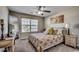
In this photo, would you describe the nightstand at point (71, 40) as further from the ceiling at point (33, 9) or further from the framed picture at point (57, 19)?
the ceiling at point (33, 9)

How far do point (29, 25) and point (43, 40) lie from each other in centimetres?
50

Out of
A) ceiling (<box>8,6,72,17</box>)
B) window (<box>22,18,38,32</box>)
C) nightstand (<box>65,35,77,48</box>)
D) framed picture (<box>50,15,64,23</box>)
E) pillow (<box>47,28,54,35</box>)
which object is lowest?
nightstand (<box>65,35,77,48</box>)

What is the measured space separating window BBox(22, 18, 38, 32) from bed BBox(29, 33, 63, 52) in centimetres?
15

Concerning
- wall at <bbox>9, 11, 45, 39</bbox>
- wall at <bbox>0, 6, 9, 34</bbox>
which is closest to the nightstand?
wall at <bbox>9, 11, 45, 39</bbox>

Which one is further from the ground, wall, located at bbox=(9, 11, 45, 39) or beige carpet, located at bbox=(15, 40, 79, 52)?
wall, located at bbox=(9, 11, 45, 39)

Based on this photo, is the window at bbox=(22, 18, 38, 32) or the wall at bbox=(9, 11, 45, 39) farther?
the window at bbox=(22, 18, 38, 32)

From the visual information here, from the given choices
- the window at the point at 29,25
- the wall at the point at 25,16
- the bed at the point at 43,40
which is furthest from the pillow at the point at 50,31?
the window at the point at 29,25

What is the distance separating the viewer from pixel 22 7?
6.87 feet

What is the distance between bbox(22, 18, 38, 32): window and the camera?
2.16 m

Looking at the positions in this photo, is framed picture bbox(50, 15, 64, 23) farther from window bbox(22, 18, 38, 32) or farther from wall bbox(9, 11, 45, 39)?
window bbox(22, 18, 38, 32)
